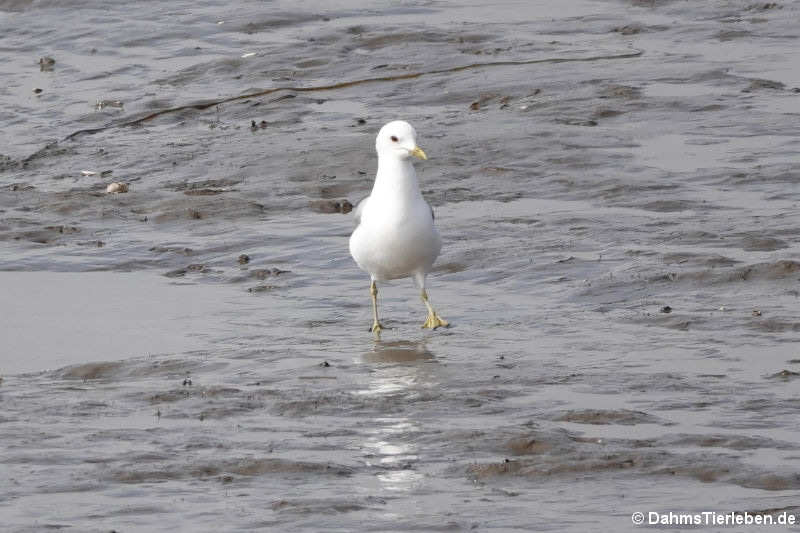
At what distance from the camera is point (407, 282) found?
11523 millimetres

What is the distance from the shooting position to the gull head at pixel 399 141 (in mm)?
10172

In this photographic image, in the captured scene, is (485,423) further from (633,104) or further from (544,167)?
(633,104)

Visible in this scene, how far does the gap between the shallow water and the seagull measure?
0.34m

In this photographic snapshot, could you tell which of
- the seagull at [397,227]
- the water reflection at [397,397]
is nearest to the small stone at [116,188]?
the seagull at [397,227]

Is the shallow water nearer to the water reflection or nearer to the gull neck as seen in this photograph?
the water reflection

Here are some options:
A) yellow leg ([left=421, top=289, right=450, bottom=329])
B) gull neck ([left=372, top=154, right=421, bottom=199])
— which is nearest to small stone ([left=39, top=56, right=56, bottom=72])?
gull neck ([left=372, top=154, right=421, bottom=199])

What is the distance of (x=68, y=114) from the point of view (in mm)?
16594

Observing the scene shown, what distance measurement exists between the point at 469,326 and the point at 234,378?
1690mm

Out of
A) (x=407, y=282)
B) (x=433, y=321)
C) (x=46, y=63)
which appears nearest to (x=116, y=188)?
(x=407, y=282)

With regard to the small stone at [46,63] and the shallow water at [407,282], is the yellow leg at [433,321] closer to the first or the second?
the shallow water at [407,282]

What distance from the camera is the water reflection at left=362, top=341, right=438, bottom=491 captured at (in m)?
7.18

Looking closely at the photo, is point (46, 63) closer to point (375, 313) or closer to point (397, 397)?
point (375, 313)

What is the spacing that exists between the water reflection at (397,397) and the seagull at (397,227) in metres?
0.49

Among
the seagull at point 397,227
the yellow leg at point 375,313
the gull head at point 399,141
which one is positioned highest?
the gull head at point 399,141
